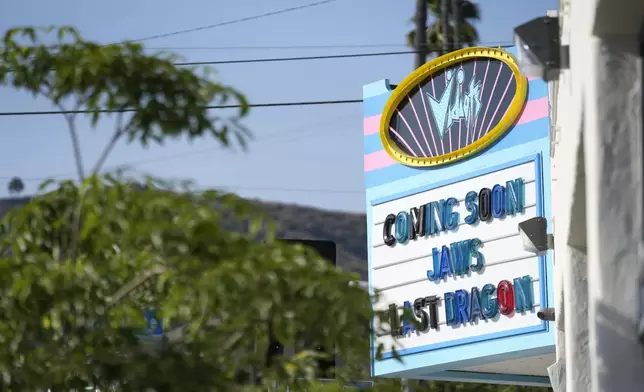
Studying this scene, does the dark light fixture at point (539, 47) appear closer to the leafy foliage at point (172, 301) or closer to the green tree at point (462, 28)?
the leafy foliage at point (172, 301)

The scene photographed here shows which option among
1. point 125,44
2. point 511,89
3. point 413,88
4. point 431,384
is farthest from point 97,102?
point 431,384

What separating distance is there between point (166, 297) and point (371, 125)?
1200cm

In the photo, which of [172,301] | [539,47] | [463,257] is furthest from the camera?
[463,257]

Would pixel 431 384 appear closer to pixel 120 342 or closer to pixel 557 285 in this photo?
pixel 557 285

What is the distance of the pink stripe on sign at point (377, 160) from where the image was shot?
56.4ft

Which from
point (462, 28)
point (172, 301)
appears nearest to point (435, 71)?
point (172, 301)

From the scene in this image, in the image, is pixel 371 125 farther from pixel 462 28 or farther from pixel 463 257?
pixel 462 28

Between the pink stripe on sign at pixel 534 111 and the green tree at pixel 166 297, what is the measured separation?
31.4ft

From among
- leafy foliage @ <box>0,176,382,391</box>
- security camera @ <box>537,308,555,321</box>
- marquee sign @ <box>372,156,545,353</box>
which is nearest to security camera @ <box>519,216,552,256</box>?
security camera @ <box>537,308,555,321</box>

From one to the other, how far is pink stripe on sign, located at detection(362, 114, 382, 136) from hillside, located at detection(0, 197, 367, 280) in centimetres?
16324

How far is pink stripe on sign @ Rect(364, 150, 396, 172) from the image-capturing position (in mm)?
17188

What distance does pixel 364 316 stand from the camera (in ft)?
17.8

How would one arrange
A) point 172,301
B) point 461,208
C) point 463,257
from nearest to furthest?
1. point 172,301
2. point 463,257
3. point 461,208

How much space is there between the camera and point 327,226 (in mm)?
192000
